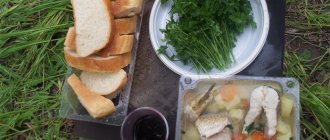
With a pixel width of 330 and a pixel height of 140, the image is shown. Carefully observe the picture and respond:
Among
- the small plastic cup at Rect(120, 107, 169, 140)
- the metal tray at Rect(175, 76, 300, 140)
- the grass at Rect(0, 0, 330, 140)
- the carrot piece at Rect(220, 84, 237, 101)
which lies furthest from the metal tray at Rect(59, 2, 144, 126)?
the carrot piece at Rect(220, 84, 237, 101)

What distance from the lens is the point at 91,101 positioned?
1992mm

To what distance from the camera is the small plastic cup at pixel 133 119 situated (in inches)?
74.0

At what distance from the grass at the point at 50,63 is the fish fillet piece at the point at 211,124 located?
Answer: 0.52 meters

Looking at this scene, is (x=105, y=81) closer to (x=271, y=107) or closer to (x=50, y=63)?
(x=50, y=63)

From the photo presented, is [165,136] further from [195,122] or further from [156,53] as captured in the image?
[156,53]

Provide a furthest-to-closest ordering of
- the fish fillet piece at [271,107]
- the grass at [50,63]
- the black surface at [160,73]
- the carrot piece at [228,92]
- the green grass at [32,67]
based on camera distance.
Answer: the green grass at [32,67] → the grass at [50,63] → the black surface at [160,73] → the carrot piece at [228,92] → the fish fillet piece at [271,107]

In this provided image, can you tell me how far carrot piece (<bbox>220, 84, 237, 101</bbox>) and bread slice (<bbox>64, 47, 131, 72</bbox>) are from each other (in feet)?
1.64

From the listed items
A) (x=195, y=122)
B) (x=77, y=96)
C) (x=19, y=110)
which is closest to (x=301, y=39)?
(x=195, y=122)

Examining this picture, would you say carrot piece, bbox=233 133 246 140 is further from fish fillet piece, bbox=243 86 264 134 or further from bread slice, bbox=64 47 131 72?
bread slice, bbox=64 47 131 72

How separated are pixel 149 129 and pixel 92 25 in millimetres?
528

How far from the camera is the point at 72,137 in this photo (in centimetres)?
225

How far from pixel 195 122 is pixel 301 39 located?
802 millimetres

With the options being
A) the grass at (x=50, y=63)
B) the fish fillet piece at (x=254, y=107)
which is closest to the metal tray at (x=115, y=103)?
the grass at (x=50, y=63)

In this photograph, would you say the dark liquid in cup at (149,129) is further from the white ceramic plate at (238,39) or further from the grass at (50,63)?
the grass at (50,63)
